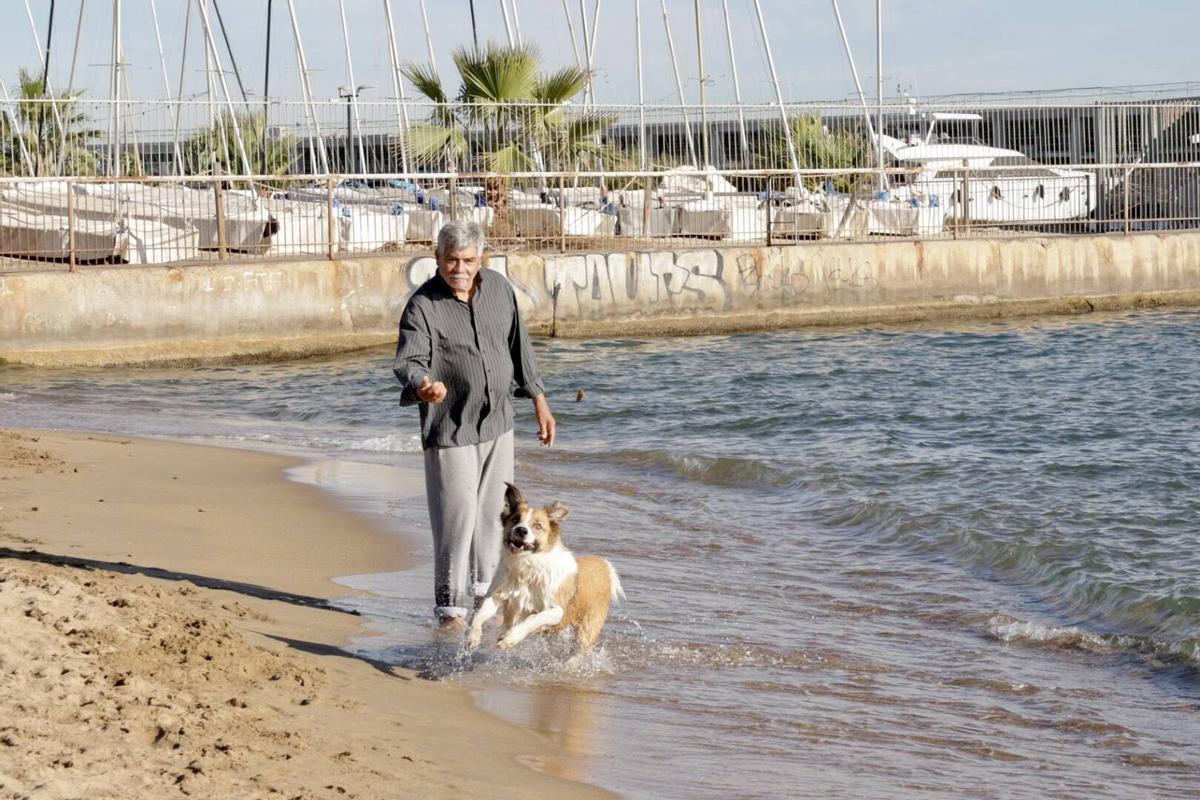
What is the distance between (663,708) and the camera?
6.09m

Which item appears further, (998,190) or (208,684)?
(998,190)

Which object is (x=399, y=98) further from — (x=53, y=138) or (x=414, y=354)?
(x=414, y=354)

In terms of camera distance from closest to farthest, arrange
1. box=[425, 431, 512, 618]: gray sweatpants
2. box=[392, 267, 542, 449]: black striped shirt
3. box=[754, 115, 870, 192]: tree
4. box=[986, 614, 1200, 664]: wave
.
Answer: box=[392, 267, 542, 449]: black striped shirt, box=[425, 431, 512, 618]: gray sweatpants, box=[986, 614, 1200, 664]: wave, box=[754, 115, 870, 192]: tree

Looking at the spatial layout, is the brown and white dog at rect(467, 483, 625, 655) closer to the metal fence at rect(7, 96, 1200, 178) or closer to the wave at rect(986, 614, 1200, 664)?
the wave at rect(986, 614, 1200, 664)

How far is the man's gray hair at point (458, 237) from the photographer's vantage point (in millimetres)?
6406

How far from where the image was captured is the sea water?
225 inches

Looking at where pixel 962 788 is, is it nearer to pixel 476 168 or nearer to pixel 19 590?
pixel 19 590

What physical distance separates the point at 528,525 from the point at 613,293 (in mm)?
18794

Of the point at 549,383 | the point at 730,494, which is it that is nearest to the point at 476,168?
the point at 549,383

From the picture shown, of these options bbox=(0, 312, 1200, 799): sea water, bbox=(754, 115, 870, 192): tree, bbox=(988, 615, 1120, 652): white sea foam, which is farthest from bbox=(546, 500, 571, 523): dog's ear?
bbox=(754, 115, 870, 192): tree

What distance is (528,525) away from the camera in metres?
6.13

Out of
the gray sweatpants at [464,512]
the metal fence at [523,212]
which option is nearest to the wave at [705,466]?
the gray sweatpants at [464,512]

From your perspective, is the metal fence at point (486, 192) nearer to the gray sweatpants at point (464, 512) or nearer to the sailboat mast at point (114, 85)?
the sailboat mast at point (114, 85)

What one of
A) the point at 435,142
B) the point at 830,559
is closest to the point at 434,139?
the point at 435,142
